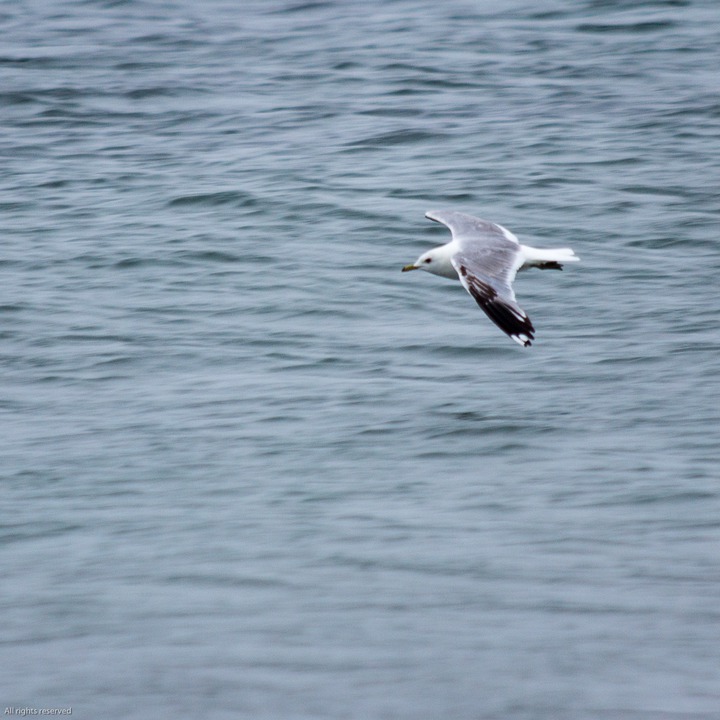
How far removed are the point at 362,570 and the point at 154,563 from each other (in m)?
0.90

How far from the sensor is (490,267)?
23.8 feet

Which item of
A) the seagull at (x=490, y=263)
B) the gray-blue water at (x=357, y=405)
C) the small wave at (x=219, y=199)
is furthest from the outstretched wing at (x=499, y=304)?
the small wave at (x=219, y=199)

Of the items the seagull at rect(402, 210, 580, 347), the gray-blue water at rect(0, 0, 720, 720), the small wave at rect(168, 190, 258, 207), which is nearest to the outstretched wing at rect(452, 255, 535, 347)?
the seagull at rect(402, 210, 580, 347)

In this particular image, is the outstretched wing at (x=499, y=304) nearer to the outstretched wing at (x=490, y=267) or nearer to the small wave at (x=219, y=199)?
the outstretched wing at (x=490, y=267)

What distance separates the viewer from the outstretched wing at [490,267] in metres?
6.47

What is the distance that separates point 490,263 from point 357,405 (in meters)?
1.05

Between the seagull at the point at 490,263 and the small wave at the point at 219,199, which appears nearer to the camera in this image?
the seagull at the point at 490,263

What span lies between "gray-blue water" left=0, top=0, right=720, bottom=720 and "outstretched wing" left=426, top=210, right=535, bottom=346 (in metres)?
0.64

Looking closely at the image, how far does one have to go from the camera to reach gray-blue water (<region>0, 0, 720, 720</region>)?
5.11 metres

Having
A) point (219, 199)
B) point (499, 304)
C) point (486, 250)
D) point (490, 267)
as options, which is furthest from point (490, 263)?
point (219, 199)

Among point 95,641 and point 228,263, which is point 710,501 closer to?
point 95,641

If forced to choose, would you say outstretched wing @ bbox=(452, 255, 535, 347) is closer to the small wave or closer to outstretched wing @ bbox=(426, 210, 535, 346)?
outstretched wing @ bbox=(426, 210, 535, 346)

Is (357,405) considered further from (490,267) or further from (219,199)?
(219,199)

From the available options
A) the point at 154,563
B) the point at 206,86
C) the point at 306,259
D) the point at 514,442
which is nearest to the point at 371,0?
the point at 206,86
